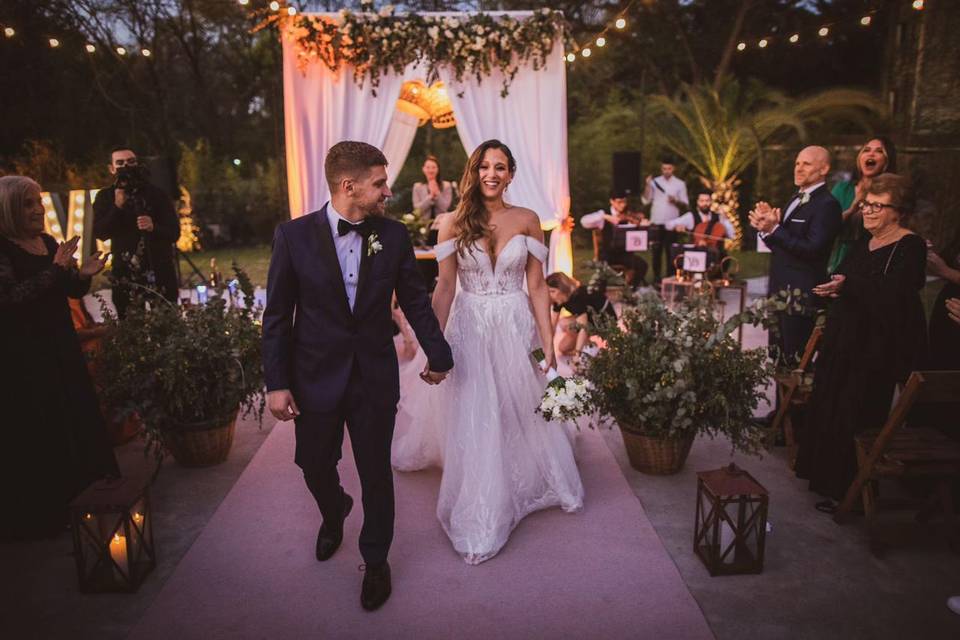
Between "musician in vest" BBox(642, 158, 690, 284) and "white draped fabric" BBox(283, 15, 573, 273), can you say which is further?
"musician in vest" BBox(642, 158, 690, 284)

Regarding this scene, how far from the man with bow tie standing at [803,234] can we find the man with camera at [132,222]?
178 inches

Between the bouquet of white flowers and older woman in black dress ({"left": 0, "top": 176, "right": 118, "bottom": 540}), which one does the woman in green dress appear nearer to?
the bouquet of white flowers

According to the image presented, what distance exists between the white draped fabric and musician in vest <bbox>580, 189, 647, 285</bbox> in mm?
1655

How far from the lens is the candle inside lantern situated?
281cm

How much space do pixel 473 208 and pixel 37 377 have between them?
2.30m

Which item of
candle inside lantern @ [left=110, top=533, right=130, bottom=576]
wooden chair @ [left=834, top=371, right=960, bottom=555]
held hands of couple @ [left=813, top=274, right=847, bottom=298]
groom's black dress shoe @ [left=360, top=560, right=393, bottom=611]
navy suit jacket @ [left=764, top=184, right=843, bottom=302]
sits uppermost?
navy suit jacket @ [left=764, top=184, right=843, bottom=302]

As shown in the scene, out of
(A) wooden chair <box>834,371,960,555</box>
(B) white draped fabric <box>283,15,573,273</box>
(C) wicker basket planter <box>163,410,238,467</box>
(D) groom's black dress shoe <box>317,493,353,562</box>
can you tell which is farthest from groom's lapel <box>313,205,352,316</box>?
(B) white draped fabric <box>283,15,573,273</box>

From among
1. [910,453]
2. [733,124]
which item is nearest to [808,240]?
[910,453]

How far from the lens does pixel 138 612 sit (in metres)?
2.73

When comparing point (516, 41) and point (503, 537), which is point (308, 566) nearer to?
point (503, 537)

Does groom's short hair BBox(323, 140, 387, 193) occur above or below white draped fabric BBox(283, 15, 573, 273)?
below

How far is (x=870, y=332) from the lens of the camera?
133 inches

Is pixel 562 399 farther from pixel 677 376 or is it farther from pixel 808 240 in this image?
pixel 808 240

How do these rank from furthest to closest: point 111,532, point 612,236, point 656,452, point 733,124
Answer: point 733,124
point 612,236
point 656,452
point 111,532
